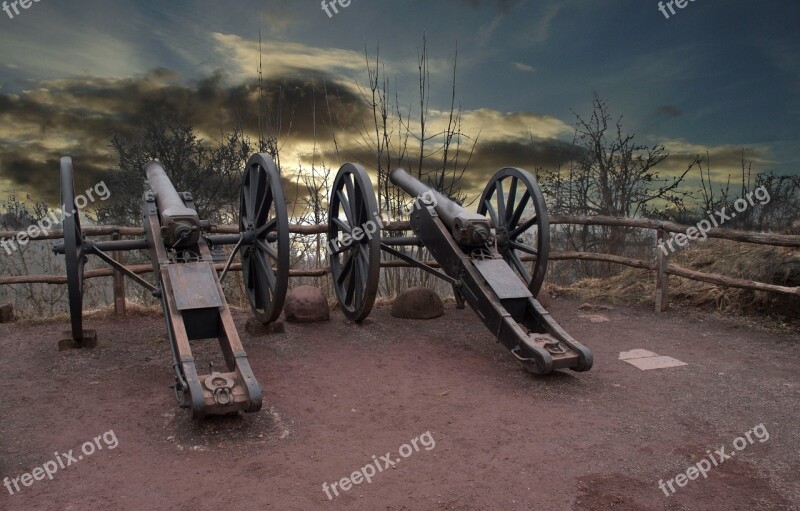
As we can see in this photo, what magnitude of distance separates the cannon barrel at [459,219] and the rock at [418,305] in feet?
3.64

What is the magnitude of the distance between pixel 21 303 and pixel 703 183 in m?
11.2

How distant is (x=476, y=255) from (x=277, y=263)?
1.87 m

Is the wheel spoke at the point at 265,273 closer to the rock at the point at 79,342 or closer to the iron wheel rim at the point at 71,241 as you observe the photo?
the iron wheel rim at the point at 71,241

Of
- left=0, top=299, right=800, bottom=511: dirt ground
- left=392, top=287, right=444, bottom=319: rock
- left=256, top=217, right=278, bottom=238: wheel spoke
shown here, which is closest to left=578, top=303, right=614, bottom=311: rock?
left=0, top=299, right=800, bottom=511: dirt ground

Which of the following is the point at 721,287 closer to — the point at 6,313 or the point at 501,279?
the point at 501,279

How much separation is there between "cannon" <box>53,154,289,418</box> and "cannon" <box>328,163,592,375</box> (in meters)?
0.91

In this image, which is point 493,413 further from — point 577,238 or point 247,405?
point 577,238

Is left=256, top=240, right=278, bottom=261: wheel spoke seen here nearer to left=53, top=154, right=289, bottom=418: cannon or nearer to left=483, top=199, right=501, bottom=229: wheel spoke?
left=53, top=154, right=289, bottom=418: cannon

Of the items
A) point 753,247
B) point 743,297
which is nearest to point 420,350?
point 743,297

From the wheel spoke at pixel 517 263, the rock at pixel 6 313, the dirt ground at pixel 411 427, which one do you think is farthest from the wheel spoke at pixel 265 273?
the rock at pixel 6 313

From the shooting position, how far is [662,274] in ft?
23.7

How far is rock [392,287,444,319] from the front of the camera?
6.84 meters

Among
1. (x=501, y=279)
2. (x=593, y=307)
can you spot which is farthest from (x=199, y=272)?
(x=593, y=307)

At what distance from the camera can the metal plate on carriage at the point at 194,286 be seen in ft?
13.9
